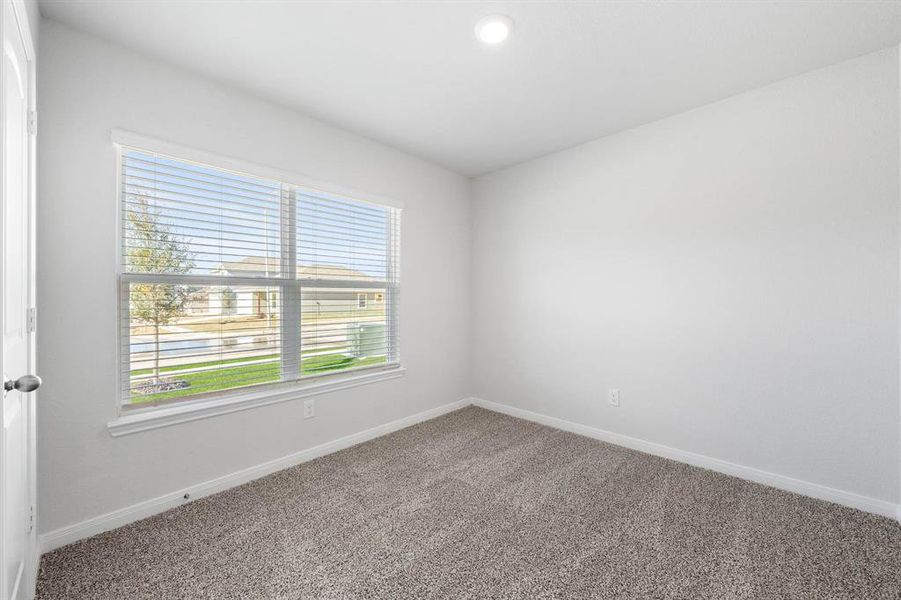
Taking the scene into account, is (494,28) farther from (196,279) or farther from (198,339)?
(198,339)

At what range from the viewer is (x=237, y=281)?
7.95 ft

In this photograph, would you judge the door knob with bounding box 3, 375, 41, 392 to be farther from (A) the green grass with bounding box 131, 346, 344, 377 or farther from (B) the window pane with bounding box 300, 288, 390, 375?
(B) the window pane with bounding box 300, 288, 390, 375

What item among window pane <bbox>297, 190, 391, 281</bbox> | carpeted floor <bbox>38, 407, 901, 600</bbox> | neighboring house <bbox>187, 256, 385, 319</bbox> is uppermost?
window pane <bbox>297, 190, 391, 281</bbox>

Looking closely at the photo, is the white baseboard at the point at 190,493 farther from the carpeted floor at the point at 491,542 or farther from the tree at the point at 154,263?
the tree at the point at 154,263

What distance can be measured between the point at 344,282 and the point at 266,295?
60 cm

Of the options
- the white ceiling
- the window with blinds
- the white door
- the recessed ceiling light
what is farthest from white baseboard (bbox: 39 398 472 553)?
the recessed ceiling light

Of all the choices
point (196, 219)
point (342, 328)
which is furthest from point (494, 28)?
point (342, 328)

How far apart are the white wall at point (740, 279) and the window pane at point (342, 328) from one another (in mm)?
1378

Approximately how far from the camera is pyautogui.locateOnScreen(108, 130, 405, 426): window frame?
2012 mm

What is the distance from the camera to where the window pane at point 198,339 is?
6.84 feet

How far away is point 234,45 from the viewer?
6.58 feet

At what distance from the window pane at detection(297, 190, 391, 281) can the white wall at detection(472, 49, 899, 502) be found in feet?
4.47

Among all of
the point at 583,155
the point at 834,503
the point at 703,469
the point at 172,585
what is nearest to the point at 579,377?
the point at 703,469

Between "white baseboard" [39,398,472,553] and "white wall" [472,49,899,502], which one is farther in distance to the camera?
"white wall" [472,49,899,502]
